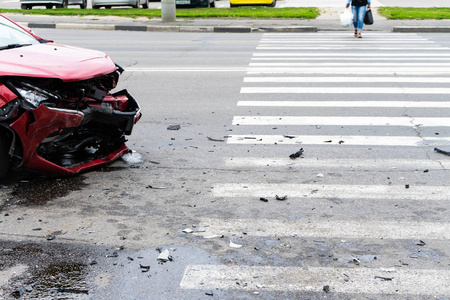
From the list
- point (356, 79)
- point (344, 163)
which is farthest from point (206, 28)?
point (344, 163)

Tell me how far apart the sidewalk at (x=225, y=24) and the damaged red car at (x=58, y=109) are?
14.6 m

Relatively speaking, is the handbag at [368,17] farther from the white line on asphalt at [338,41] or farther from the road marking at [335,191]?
the road marking at [335,191]

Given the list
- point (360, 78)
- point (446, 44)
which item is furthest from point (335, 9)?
point (360, 78)

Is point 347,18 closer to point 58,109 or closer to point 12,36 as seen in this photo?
point 12,36

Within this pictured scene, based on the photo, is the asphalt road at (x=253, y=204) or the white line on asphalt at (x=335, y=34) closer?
the asphalt road at (x=253, y=204)

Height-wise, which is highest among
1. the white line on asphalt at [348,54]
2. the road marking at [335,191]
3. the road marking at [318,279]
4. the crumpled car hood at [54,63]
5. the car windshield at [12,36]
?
the car windshield at [12,36]

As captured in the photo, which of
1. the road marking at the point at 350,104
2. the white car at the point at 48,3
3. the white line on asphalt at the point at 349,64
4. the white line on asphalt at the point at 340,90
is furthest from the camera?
the white car at the point at 48,3

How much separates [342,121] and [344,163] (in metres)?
1.98

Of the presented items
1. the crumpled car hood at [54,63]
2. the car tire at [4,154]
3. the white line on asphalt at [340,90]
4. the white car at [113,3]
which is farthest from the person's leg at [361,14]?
the car tire at [4,154]

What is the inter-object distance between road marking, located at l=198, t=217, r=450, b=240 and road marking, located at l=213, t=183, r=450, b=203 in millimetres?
657

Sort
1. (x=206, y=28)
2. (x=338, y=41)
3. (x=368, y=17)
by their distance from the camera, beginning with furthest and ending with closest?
(x=206, y=28) → (x=368, y=17) → (x=338, y=41)

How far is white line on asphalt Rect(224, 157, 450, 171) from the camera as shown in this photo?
663 cm

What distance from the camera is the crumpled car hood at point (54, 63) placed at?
555cm

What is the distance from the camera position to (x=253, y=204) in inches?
217
